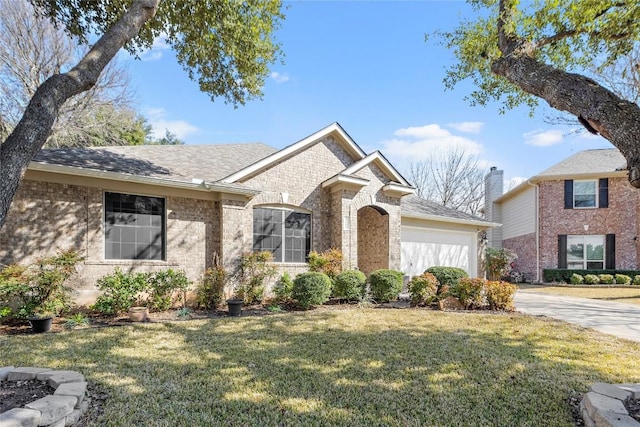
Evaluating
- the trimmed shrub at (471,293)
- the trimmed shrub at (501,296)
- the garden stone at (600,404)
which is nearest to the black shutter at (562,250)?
the trimmed shrub at (501,296)

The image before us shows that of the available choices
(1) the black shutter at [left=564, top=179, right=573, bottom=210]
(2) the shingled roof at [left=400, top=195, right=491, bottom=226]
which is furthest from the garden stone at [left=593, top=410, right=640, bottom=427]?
(1) the black shutter at [left=564, top=179, right=573, bottom=210]

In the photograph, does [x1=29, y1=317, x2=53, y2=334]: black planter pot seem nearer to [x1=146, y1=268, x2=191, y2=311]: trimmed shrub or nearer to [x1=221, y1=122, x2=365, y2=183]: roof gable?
[x1=146, y1=268, x2=191, y2=311]: trimmed shrub

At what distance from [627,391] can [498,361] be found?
5.11ft

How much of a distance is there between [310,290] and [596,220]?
17.1 m

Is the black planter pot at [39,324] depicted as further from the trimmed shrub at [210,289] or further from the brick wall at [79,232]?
the trimmed shrub at [210,289]

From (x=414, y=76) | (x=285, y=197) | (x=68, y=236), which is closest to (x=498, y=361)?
(x=285, y=197)

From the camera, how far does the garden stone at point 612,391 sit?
3.63 meters

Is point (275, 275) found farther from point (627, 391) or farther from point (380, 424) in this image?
point (627, 391)

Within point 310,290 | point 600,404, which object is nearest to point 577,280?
point 310,290

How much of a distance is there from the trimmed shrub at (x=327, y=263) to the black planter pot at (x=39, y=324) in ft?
21.6

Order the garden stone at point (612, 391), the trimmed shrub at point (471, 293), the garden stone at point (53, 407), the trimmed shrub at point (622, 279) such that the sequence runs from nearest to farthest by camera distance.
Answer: the garden stone at point (53, 407) → the garden stone at point (612, 391) → the trimmed shrub at point (471, 293) → the trimmed shrub at point (622, 279)

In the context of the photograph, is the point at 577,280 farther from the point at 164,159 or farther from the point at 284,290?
the point at 164,159

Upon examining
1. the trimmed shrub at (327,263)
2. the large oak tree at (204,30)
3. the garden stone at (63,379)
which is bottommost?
the garden stone at (63,379)

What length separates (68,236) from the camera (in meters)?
8.44
